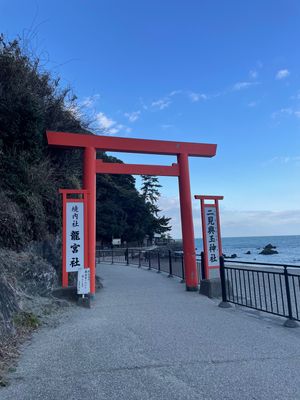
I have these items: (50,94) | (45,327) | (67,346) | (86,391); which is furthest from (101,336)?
(50,94)

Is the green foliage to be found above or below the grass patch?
above

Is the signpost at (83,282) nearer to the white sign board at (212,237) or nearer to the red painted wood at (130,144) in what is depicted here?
the white sign board at (212,237)

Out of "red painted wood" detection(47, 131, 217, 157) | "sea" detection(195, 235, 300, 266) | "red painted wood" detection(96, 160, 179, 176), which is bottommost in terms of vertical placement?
"sea" detection(195, 235, 300, 266)

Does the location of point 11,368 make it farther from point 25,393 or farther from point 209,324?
point 209,324

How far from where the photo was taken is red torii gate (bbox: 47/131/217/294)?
8.84 m

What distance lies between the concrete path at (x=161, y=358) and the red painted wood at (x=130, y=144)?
15.5 ft

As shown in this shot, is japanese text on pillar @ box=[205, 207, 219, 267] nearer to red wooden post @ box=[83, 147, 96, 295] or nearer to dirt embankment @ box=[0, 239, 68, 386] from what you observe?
red wooden post @ box=[83, 147, 96, 295]

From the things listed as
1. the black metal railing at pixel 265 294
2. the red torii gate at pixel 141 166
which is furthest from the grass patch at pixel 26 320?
the black metal railing at pixel 265 294

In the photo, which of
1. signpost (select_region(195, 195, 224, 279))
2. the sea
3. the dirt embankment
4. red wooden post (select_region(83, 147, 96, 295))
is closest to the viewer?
the dirt embankment

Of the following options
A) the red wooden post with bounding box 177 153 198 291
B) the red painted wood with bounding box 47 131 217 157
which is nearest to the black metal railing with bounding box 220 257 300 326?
the red wooden post with bounding box 177 153 198 291

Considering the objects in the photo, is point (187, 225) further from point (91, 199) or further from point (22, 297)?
point (22, 297)

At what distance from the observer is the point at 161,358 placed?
4.00m

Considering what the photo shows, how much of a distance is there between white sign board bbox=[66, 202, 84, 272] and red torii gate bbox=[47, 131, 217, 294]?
2.24 ft

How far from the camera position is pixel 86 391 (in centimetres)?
311
